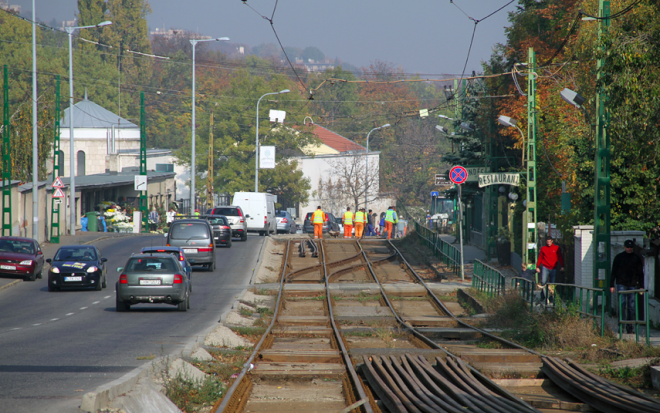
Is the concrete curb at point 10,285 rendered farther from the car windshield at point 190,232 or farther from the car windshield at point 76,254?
the car windshield at point 190,232

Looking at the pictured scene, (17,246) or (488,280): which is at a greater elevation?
(17,246)

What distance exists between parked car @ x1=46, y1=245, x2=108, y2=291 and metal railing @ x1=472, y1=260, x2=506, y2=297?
12471 millimetres

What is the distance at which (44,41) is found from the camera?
126 meters

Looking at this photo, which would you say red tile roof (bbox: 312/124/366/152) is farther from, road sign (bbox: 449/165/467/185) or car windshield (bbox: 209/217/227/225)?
road sign (bbox: 449/165/467/185)

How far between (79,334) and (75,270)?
34.1 feet

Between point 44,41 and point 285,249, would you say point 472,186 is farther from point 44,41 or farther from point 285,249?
point 44,41

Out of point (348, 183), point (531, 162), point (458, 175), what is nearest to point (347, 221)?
point (458, 175)

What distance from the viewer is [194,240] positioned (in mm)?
28359

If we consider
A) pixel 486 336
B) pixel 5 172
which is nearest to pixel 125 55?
pixel 5 172

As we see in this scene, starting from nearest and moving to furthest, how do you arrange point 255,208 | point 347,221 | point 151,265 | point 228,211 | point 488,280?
1. point 151,265
2. point 488,280
3. point 228,211
4. point 347,221
5. point 255,208

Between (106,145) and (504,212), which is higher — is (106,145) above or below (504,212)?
above

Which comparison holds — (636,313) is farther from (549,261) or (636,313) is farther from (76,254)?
(76,254)

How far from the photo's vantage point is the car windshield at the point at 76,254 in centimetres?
2494

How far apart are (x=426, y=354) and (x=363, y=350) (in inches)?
42.3
